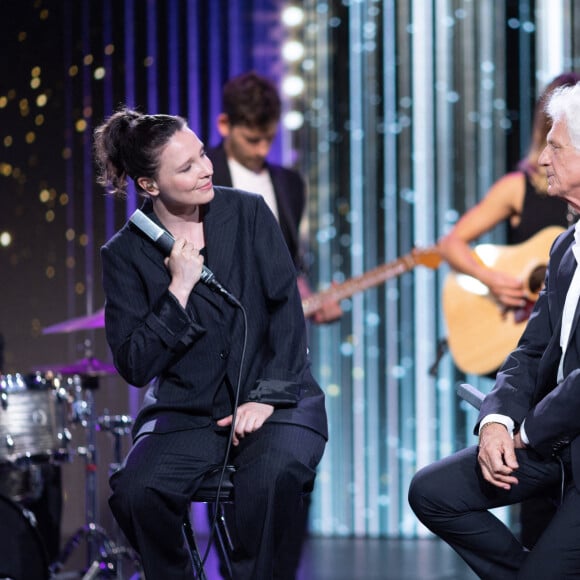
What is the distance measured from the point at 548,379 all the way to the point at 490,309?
1.45m

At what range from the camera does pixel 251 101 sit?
412cm

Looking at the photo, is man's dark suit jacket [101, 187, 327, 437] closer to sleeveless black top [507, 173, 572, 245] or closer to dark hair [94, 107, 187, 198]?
dark hair [94, 107, 187, 198]

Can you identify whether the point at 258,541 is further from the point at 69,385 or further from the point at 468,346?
the point at 468,346

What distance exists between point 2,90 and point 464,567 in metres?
2.86

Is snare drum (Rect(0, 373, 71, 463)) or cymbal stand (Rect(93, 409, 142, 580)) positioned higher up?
snare drum (Rect(0, 373, 71, 463))

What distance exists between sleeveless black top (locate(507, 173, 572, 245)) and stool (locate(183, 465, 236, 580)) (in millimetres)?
1792

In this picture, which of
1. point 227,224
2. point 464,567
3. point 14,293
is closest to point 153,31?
point 14,293

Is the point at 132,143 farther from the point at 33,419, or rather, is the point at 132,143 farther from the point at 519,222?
the point at 519,222

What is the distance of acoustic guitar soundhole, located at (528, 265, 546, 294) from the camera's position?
3.92m

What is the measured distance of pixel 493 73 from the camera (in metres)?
5.20

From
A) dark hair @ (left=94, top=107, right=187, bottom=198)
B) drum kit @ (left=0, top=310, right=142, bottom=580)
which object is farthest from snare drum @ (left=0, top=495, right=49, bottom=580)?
dark hair @ (left=94, top=107, right=187, bottom=198)

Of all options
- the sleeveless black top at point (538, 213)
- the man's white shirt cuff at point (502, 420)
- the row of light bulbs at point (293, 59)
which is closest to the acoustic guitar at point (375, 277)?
the sleeveless black top at point (538, 213)

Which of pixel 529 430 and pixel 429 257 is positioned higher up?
pixel 429 257

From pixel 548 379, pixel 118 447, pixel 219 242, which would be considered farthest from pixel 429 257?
pixel 548 379
